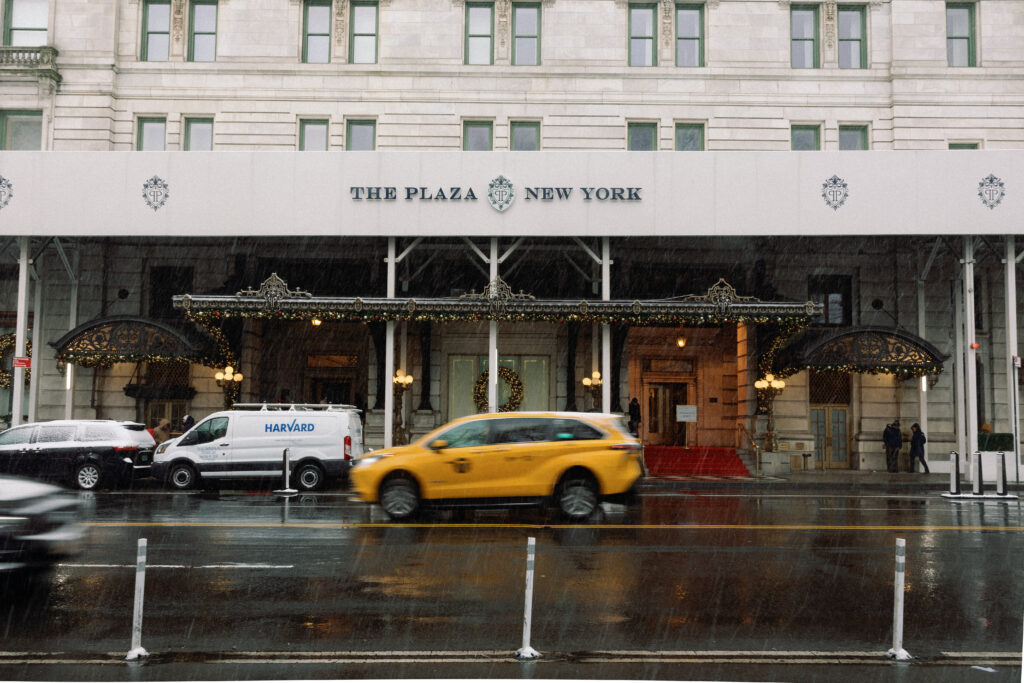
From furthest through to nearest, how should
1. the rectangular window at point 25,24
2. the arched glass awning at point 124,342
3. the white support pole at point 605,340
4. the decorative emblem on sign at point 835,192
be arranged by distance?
the rectangular window at point 25,24 < the arched glass awning at point 124,342 < the decorative emblem on sign at point 835,192 < the white support pole at point 605,340

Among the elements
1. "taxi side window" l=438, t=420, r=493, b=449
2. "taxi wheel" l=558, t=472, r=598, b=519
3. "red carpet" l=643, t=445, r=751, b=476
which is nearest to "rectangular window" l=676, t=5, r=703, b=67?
"red carpet" l=643, t=445, r=751, b=476

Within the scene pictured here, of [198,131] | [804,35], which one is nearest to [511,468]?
[198,131]

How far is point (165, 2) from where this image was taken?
27688mm

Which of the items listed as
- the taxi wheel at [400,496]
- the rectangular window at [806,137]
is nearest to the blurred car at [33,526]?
the taxi wheel at [400,496]

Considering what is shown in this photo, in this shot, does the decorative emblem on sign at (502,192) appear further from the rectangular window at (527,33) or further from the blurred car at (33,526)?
the blurred car at (33,526)

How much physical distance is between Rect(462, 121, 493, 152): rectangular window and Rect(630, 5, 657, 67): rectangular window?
17.1ft

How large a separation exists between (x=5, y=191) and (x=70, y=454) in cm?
839

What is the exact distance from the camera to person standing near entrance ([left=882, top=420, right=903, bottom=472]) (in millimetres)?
25922

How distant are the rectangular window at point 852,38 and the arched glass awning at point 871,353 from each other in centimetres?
956

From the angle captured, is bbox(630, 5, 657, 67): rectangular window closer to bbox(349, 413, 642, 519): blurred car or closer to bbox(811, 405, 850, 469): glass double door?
bbox(811, 405, 850, 469): glass double door

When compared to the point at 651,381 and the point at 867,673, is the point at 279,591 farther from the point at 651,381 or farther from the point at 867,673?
the point at 651,381

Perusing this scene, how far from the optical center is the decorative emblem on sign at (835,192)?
22.4 meters

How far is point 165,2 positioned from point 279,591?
81.7 ft

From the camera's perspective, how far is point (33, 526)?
835 cm
